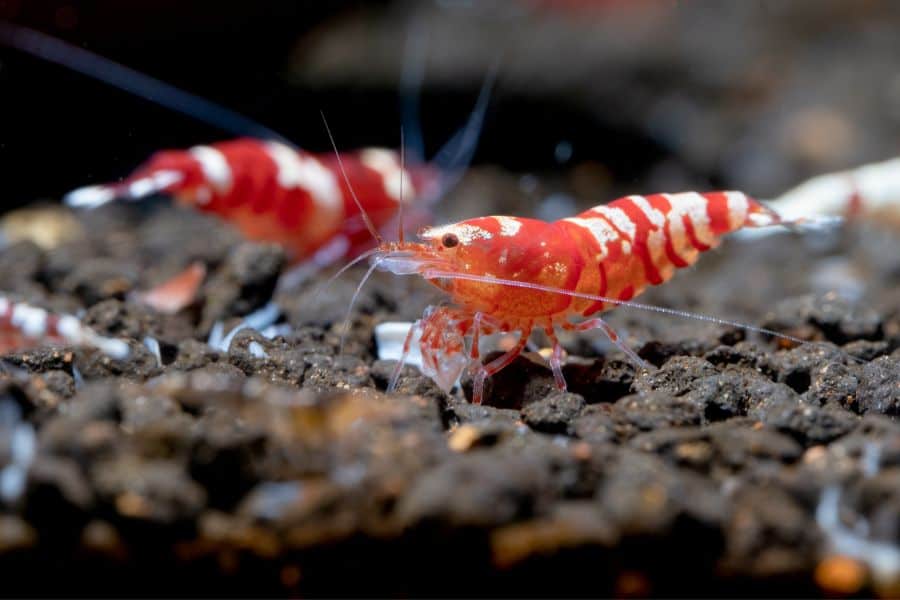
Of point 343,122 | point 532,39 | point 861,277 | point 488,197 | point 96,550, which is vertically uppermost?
point 532,39

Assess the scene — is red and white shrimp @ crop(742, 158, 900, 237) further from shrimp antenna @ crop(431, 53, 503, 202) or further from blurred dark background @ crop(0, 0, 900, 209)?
shrimp antenna @ crop(431, 53, 503, 202)

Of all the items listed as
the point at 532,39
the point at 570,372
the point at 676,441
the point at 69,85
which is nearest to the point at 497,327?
the point at 570,372

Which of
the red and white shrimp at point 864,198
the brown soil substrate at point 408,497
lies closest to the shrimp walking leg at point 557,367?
the brown soil substrate at point 408,497

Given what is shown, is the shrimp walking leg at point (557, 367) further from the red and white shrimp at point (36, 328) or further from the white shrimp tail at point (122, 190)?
the white shrimp tail at point (122, 190)

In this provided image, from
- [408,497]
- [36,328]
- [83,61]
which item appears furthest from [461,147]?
[408,497]

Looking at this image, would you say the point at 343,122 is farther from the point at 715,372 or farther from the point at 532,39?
the point at 715,372

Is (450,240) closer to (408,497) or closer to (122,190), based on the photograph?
(408,497)
